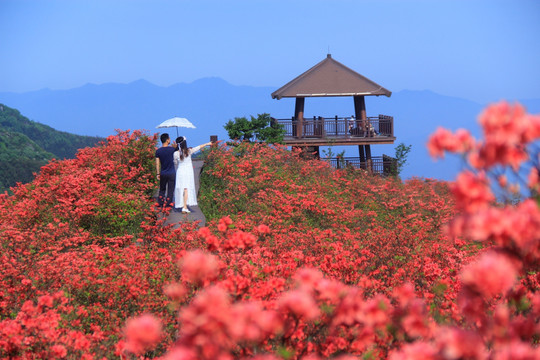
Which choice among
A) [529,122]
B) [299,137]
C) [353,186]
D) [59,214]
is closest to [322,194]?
[353,186]

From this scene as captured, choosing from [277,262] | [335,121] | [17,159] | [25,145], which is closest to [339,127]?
[335,121]

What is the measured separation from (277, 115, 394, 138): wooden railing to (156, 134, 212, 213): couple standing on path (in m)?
11.3

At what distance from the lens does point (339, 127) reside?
81.8ft

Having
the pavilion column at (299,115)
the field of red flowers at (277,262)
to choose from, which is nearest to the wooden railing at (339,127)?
the pavilion column at (299,115)

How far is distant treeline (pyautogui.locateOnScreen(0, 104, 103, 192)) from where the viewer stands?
4025 cm

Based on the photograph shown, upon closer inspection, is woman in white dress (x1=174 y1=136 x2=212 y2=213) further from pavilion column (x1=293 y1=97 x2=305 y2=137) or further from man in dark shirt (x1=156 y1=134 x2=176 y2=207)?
pavilion column (x1=293 y1=97 x2=305 y2=137)

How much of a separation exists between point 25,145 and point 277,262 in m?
49.1

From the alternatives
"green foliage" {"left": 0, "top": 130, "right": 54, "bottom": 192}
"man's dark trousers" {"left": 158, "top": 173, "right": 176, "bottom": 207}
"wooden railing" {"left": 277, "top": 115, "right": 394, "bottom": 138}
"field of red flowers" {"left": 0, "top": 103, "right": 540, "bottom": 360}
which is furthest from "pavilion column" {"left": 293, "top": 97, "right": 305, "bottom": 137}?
"green foliage" {"left": 0, "top": 130, "right": 54, "bottom": 192}

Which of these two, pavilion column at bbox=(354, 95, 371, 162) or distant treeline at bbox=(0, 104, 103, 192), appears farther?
distant treeline at bbox=(0, 104, 103, 192)

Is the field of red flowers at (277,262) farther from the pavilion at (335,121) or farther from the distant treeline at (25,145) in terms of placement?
the distant treeline at (25,145)

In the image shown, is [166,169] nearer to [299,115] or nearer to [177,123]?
[177,123]

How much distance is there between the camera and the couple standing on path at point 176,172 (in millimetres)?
13492

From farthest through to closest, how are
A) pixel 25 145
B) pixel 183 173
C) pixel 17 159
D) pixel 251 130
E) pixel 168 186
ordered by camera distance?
pixel 25 145, pixel 17 159, pixel 251 130, pixel 168 186, pixel 183 173

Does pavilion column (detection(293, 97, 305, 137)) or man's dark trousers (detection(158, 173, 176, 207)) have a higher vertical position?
pavilion column (detection(293, 97, 305, 137))
